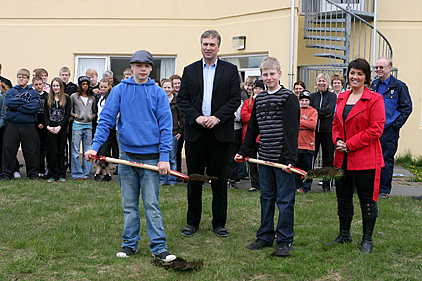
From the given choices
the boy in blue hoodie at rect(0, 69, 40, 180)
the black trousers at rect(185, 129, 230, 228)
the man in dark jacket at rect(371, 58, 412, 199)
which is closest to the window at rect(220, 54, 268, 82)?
the man in dark jacket at rect(371, 58, 412, 199)

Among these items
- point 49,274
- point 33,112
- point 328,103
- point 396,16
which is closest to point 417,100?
point 396,16

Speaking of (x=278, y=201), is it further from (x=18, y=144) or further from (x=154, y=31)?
(x=154, y=31)

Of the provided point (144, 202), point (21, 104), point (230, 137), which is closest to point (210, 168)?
point (230, 137)

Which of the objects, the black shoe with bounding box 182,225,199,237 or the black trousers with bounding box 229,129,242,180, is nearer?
Result: the black shoe with bounding box 182,225,199,237

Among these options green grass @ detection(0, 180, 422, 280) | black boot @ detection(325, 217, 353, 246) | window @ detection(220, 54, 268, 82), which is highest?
window @ detection(220, 54, 268, 82)

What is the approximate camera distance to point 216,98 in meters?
5.75

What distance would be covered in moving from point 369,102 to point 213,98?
189cm

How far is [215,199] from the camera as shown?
19.0ft

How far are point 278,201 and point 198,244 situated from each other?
108 cm

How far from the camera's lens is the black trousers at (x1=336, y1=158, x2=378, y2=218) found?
4918mm

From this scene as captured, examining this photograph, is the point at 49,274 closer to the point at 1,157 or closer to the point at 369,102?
the point at 369,102

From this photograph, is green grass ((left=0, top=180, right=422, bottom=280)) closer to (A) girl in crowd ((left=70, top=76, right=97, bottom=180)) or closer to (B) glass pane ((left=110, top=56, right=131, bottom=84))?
(A) girl in crowd ((left=70, top=76, right=97, bottom=180))

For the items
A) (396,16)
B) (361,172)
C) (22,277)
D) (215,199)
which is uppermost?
(396,16)

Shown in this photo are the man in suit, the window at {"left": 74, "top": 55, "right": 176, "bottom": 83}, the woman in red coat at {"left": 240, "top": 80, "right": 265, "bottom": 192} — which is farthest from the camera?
the window at {"left": 74, "top": 55, "right": 176, "bottom": 83}
